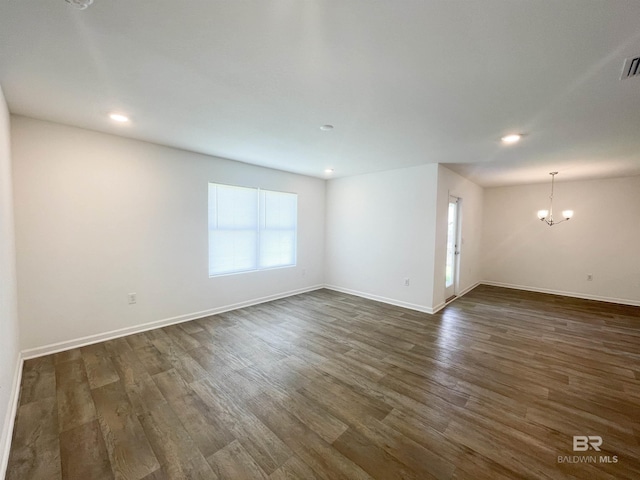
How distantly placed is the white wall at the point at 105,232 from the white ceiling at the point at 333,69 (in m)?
0.36

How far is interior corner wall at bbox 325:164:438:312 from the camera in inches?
173

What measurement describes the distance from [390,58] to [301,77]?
0.64 m

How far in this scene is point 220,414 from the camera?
6.45 feet

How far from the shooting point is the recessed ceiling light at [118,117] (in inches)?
102

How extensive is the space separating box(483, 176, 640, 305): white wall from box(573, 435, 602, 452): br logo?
5.41m

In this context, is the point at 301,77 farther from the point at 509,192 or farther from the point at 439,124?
the point at 509,192

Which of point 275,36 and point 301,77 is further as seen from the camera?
point 301,77

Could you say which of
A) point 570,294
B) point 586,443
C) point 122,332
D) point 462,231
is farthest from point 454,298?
point 122,332

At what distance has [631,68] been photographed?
165 centimetres

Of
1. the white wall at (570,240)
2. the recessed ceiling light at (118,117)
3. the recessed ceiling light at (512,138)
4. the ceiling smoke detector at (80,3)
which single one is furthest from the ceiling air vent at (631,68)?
the white wall at (570,240)

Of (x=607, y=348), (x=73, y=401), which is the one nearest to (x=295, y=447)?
(x=73, y=401)

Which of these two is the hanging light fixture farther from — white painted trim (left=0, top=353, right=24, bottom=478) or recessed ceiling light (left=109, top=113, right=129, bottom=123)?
white painted trim (left=0, top=353, right=24, bottom=478)

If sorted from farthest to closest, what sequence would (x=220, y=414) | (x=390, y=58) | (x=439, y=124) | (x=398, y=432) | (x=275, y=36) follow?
(x=439, y=124)
(x=220, y=414)
(x=398, y=432)
(x=390, y=58)
(x=275, y=36)

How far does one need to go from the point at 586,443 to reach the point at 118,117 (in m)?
4.89
